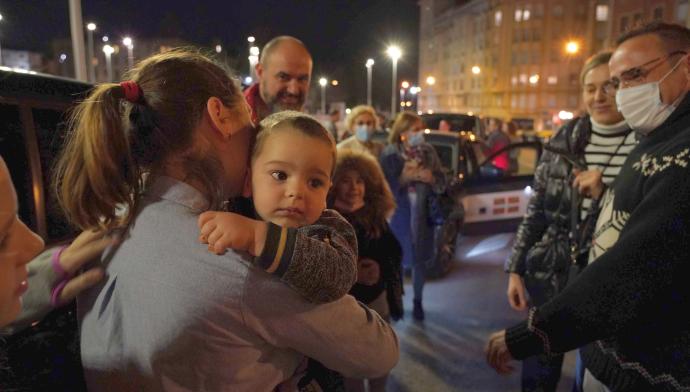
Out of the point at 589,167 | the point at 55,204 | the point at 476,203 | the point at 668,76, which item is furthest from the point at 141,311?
the point at 476,203

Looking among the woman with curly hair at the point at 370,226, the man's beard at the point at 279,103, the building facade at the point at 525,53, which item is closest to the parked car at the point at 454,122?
the man's beard at the point at 279,103

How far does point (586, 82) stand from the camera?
3.33 metres

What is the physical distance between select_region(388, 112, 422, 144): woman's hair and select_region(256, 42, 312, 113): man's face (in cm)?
182

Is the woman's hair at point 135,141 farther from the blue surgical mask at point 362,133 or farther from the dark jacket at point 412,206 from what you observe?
the blue surgical mask at point 362,133

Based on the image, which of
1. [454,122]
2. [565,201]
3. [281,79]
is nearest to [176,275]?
[565,201]

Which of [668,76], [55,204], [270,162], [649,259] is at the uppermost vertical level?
[668,76]

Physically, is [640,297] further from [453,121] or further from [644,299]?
[453,121]

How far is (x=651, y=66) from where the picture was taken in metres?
2.22

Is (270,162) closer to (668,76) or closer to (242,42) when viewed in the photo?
(668,76)

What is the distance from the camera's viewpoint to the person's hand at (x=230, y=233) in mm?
1104

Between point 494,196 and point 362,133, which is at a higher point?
point 362,133

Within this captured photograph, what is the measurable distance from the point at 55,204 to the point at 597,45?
66.7 meters

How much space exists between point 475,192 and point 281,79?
3560 mm

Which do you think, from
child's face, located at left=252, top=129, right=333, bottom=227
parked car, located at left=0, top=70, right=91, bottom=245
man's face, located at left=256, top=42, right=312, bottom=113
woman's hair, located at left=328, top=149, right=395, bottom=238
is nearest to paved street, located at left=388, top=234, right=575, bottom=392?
woman's hair, located at left=328, top=149, right=395, bottom=238
